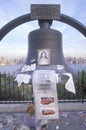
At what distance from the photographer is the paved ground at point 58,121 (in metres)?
6.50

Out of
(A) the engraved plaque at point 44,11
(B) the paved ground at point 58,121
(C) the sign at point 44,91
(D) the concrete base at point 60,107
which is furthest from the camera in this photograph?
(D) the concrete base at point 60,107

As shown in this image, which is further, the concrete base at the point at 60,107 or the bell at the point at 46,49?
the concrete base at the point at 60,107

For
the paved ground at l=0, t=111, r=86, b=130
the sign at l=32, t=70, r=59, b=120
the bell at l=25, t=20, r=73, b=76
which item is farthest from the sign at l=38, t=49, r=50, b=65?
the paved ground at l=0, t=111, r=86, b=130

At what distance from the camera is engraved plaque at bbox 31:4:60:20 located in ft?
12.2

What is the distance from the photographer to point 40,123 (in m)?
4.29

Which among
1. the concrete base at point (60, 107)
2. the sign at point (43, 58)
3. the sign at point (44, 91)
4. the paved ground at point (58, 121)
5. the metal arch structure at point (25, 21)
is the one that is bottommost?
the paved ground at point (58, 121)

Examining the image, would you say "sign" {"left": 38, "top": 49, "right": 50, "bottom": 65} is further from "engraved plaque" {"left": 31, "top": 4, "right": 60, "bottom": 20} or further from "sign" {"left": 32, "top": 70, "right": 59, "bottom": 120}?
"engraved plaque" {"left": 31, "top": 4, "right": 60, "bottom": 20}

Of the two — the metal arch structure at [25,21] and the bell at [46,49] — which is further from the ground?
the metal arch structure at [25,21]

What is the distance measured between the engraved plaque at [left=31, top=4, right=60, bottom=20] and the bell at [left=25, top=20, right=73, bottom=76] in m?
0.10

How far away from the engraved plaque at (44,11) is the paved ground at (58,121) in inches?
120

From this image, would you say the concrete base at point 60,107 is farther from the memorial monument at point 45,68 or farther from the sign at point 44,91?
the sign at point 44,91

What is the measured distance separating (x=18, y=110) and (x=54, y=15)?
15.6ft

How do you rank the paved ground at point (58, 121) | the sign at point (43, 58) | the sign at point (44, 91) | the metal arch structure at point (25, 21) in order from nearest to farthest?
1. the sign at point (44, 91)
2. the sign at point (43, 58)
3. the metal arch structure at point (25, 21)
4. the paved ground at point (58, 121)

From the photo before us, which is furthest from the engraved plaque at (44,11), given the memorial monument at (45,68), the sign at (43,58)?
the sign at (43,58)
